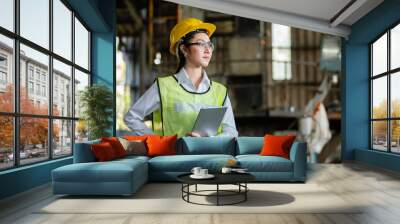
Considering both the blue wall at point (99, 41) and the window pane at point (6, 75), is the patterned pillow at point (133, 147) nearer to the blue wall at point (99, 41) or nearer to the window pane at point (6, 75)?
the blue wall at point (99, 41)

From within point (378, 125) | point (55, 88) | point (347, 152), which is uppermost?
point (55, 88)

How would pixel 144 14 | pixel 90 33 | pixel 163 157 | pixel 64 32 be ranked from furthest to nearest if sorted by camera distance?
pixel 144 14 < pixel 90 33 < pixel 64 32 < pixel 163 157

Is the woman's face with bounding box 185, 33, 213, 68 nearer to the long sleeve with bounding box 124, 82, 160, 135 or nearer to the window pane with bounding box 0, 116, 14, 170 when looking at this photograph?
the long sleeve with bounding box 124, 82, 160, 135

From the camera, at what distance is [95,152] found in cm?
518

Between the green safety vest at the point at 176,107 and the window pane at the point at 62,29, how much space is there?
1.62 metres

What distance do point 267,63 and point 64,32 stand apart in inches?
468

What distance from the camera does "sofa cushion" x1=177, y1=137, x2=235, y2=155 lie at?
6.20 metres

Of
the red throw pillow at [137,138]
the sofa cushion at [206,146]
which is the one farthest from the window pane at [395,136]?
the red throw pillow at [137,138]

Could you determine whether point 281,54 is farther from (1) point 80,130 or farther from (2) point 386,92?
(1) point 80,130

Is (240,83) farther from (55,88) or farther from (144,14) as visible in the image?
(55,88)


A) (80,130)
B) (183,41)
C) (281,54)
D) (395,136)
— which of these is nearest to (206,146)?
(183,41)

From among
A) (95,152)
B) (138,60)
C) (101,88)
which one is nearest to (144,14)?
(138,60)

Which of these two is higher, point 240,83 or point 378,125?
point 240,83

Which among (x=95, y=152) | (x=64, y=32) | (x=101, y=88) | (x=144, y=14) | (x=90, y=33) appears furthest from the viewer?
(x=144, y=14)
